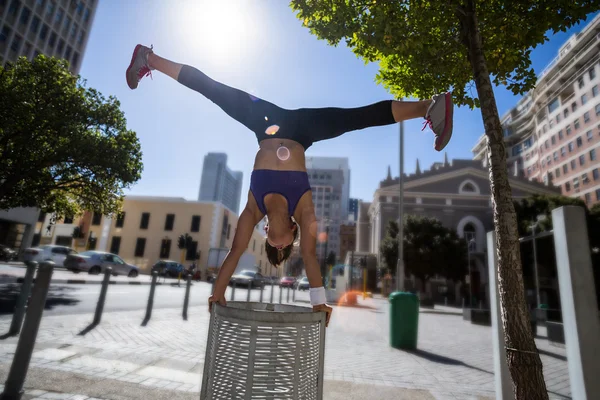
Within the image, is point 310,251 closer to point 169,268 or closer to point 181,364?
point 181,364

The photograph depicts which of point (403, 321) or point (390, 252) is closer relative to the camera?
point (403, 321)

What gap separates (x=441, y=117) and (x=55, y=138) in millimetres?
15917

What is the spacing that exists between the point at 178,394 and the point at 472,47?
435 cm

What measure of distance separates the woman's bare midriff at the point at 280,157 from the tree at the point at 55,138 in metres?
14.1

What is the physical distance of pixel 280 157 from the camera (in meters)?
2.53

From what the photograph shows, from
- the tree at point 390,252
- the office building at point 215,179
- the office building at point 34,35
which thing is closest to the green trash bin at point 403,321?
the tree at point 390,252

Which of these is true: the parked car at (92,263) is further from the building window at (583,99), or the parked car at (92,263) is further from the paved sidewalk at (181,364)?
the building window at (583,99)

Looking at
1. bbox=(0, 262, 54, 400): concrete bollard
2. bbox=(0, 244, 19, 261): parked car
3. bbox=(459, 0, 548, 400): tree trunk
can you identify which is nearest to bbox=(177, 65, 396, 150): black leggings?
bbox=(459, 0, 548, 400): tree trunk

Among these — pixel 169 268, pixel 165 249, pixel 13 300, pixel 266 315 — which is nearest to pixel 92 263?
pixel 169 268

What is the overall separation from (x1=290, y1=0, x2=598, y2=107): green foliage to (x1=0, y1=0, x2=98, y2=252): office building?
32330 mm

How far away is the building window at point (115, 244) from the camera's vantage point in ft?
128

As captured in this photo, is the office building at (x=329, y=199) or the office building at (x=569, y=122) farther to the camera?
the office building at (x=329, y=199)

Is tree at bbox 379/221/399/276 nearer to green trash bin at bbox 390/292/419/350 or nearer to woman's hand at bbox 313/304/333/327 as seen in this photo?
green trash bin at bbox 390/292/419/350

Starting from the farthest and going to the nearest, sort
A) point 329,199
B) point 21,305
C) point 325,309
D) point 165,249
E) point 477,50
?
point 329,199
point 165,249
point 21,305
point 477,50
point 325,309
